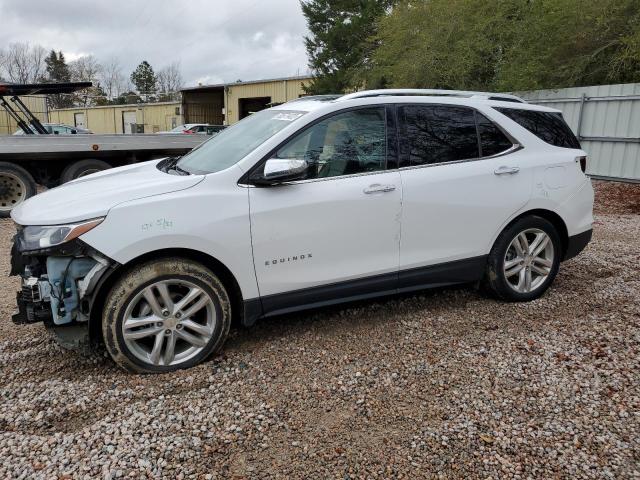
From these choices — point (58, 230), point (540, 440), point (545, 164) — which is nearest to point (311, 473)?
point (540, 440)

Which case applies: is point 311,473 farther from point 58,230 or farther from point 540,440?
point 58,230

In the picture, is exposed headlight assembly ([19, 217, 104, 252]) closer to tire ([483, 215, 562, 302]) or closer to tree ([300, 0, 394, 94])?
tire ([483, 215, 562, 302])

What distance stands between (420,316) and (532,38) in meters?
10.6

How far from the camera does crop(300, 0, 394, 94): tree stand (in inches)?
1028

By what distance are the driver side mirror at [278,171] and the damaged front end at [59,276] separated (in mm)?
1036

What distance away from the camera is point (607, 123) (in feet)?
38.5

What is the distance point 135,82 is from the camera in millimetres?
80250

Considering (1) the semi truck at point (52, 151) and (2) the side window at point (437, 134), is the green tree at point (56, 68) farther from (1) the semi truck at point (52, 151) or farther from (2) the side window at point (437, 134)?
(2) the side window at point (437, 134)

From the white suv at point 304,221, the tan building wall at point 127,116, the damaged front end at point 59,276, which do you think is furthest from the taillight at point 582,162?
the tan building wall at point 127,116

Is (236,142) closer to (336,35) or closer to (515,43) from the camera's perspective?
(515,43)

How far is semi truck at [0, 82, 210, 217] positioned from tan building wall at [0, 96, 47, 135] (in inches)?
38.4

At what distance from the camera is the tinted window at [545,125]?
4.38 metres

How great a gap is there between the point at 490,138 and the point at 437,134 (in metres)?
0.53

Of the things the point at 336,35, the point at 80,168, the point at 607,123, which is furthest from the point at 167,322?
the point at 336,35
